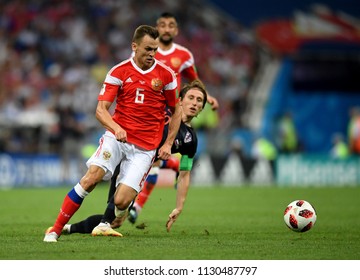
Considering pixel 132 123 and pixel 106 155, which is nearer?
pixel 106 155

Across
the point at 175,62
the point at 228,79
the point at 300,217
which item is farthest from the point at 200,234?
the point at 228,79

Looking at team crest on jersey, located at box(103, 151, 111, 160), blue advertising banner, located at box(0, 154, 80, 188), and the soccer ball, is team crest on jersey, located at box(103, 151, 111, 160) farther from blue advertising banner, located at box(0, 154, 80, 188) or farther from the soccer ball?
blue advertising banner, located at box(0, 154, 80, 188)

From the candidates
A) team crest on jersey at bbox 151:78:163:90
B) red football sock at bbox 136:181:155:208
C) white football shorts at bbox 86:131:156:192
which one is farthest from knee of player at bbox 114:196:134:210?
red football sock at bbox 136:181:155:208

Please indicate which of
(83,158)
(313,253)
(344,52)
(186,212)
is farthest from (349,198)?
(344,52)

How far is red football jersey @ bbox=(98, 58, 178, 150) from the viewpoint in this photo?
28.1ft

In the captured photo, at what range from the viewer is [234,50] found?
28.7 m

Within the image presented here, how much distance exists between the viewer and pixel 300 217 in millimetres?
9531

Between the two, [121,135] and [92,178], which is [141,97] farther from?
[92,178]

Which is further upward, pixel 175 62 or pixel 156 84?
pixel 175 62

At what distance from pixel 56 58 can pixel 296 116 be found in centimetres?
855

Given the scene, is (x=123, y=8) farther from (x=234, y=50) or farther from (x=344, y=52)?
(x=344, y=52)

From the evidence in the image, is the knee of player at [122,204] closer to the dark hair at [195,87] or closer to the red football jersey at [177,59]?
the dark hair at [195,87]

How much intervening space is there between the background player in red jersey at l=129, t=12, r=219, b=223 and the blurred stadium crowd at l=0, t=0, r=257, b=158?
13.9m

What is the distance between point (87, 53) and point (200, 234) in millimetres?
18879
